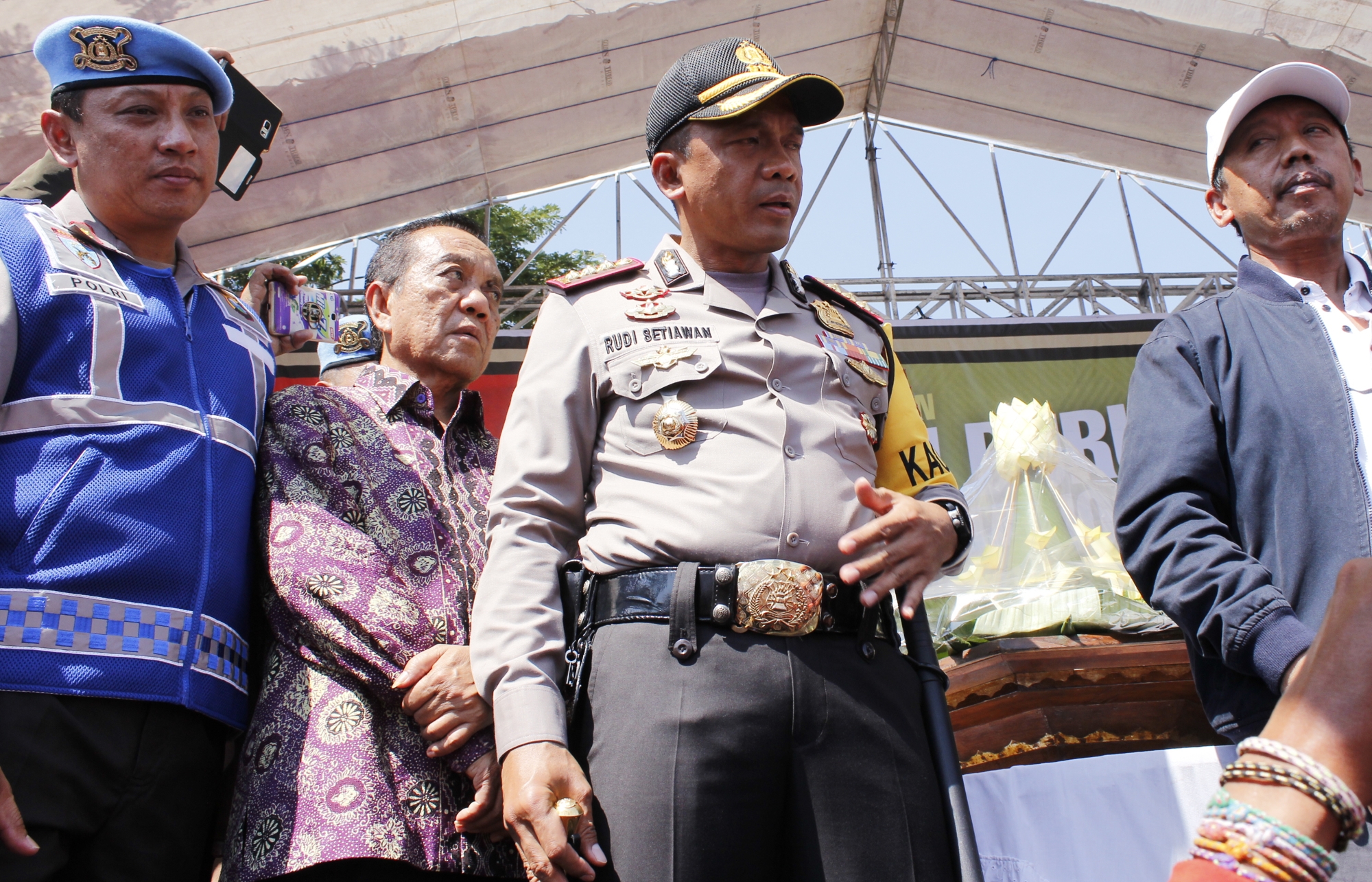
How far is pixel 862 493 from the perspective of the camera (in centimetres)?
145

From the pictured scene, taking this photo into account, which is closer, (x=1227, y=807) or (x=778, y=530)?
(x=1227, y=807)

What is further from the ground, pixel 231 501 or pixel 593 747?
pixel 231 501

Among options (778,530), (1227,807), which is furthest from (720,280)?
(1227,807)

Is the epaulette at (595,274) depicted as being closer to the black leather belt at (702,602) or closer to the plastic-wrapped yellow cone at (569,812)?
the black leather belt at (702,602)

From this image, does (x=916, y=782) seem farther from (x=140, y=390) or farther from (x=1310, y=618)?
(x=140, y=390)

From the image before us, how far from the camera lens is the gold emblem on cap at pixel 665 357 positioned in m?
1.65

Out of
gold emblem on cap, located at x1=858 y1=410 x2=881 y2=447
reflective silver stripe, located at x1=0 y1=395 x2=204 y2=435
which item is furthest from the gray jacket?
reflective silver stripe, located at x1=0 y1=395 x2=204 y2=435

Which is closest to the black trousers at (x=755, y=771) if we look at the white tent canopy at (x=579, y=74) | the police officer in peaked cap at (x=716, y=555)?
the police officer in peaked cap at (x=716, y=555)

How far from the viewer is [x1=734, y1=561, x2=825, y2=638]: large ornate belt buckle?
1413 millimetres

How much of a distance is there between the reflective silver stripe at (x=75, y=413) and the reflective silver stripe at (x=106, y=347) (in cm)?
2

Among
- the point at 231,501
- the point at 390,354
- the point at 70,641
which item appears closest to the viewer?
the point at 70,641

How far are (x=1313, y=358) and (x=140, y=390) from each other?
1986 millimetres

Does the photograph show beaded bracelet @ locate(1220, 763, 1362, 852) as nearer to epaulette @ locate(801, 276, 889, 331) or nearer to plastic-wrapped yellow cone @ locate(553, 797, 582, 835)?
plastic-wrapped yellow cone @ locate(553, 797, 582, 835)

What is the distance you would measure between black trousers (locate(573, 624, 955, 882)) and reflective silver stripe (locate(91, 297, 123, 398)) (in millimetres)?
919
